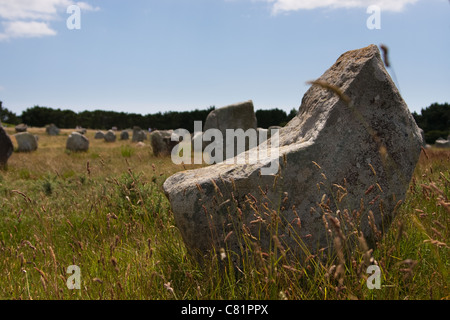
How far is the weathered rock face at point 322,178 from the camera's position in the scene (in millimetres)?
2844

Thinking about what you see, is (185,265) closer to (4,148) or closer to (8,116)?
(4,148)

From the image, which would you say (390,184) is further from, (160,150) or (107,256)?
(160,150)

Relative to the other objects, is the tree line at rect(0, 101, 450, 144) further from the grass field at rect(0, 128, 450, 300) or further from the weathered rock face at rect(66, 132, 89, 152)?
the grass field at rect(0, 128, 450, 300)

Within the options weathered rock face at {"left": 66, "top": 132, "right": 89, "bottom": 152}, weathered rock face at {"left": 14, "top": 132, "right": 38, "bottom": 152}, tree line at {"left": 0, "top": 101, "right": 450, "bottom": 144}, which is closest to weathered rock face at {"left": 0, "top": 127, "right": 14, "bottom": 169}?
weathered rock face at {"left": 66, "top": 132, "right": 89, "bottom": 152}

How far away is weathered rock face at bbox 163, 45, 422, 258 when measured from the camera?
9.33 ft

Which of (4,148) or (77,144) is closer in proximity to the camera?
(4,148)

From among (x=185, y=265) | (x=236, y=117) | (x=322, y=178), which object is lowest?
(x=185, y=265)

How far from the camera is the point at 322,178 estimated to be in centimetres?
291

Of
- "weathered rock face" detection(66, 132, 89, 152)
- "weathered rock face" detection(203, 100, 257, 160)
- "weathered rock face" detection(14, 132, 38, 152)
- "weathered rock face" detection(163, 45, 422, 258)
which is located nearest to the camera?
"weathered rock face" detection(163, 45, 422, 258)

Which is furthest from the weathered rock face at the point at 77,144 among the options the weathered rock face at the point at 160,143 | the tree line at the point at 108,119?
the tree line at the point at 108,119

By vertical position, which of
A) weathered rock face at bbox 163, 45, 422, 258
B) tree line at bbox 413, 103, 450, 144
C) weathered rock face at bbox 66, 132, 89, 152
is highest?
tree line at bbox 413, 103, 450, 144

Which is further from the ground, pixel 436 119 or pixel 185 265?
pixel 436 119

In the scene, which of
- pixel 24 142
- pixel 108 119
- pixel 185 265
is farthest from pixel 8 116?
pixel 185 265
